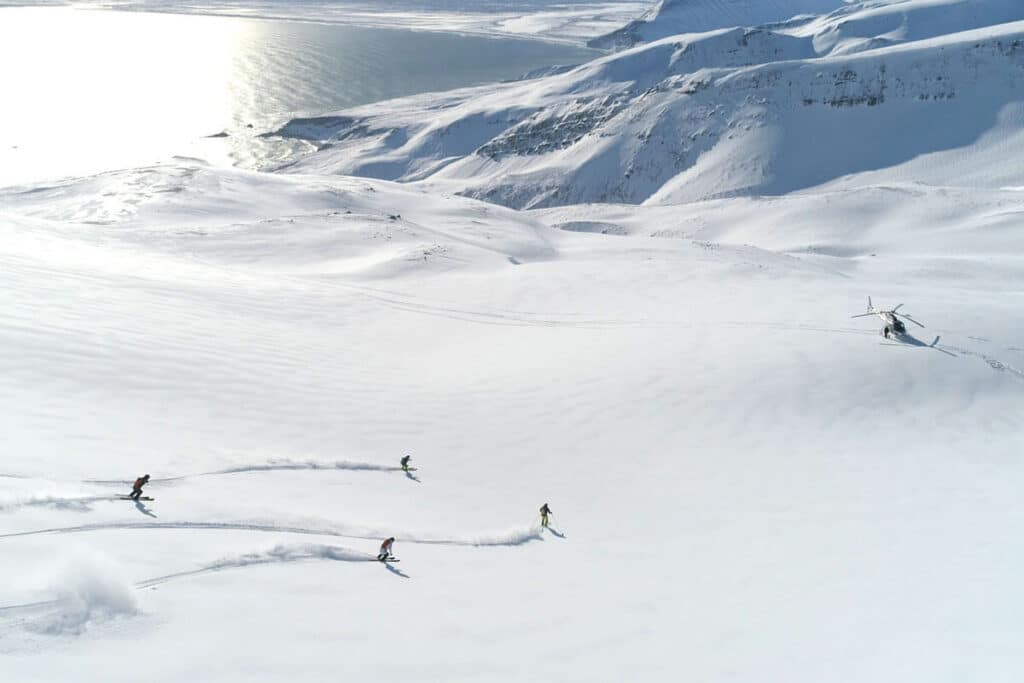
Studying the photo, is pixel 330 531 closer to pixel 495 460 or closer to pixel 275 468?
pixel 275 468

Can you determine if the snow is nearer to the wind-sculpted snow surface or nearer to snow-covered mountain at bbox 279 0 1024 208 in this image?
the wind-sculpted snow surface

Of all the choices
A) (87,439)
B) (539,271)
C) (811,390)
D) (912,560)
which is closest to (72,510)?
(87,439)

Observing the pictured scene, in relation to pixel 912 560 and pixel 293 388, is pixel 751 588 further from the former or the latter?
pixel 293 388

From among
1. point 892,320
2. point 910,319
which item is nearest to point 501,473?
point 892,320

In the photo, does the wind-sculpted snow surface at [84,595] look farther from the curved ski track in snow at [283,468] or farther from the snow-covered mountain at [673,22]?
the snow-covered mountain at [673,22]

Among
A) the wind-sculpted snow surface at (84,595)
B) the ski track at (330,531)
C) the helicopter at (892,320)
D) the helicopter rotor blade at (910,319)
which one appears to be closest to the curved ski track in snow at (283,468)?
the ski track at (330,531)
